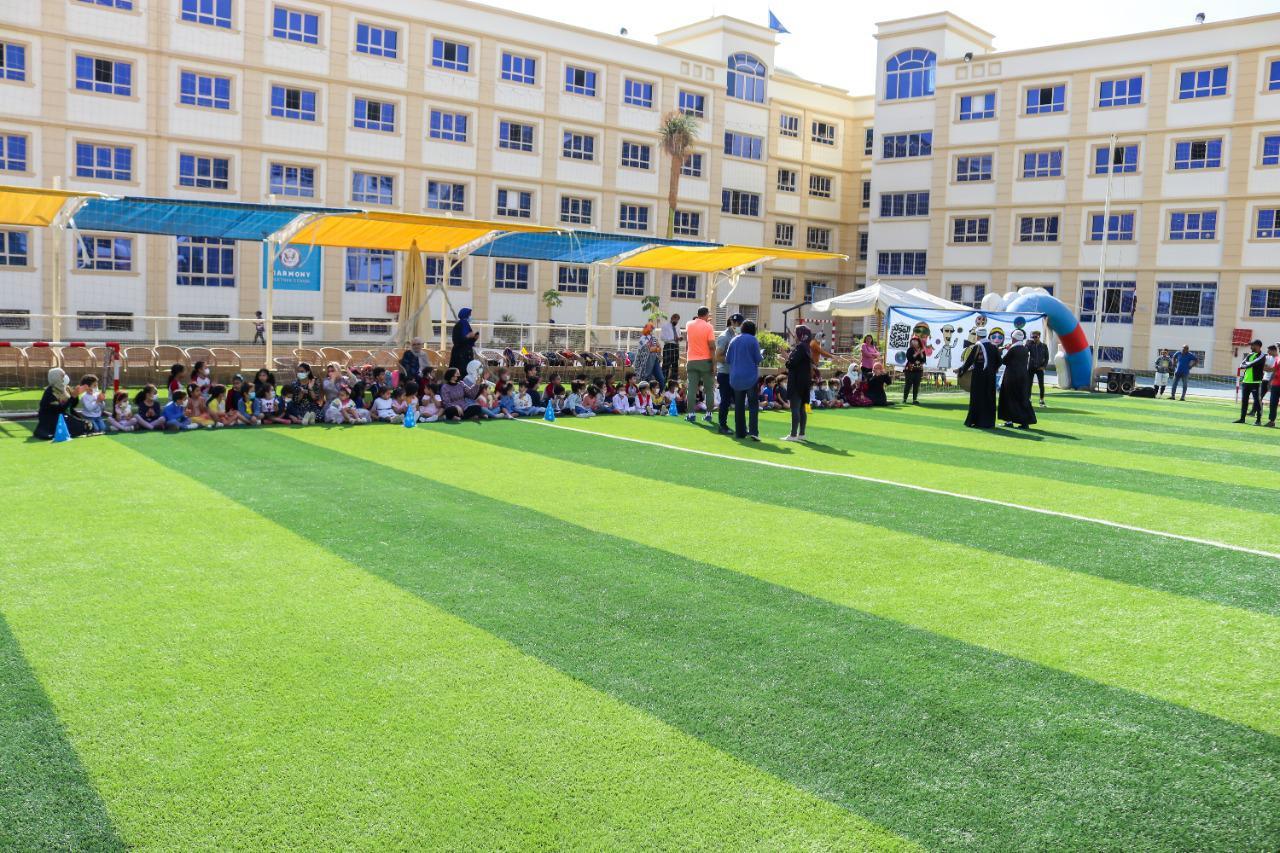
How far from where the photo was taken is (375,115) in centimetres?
4522

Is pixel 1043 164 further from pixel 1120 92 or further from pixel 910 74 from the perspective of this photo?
pixel 910 74

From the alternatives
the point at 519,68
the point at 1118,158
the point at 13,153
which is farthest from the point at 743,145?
the point at 13,153

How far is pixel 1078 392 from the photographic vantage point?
3167 cm

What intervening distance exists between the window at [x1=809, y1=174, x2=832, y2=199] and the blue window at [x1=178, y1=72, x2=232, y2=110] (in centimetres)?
3370

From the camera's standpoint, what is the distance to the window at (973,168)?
53.1 metres

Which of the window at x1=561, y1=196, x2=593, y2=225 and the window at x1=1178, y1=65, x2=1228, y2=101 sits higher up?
the window at x1=1178, y1=65, x2=1228, y2=101

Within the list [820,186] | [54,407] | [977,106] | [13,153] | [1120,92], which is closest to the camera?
[54,407]

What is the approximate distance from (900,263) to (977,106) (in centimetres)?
900

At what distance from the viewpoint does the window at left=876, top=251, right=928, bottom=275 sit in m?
56.8

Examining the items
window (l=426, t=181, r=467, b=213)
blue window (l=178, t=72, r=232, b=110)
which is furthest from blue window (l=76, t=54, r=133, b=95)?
window (l=426, t=181, r=467, b=213)

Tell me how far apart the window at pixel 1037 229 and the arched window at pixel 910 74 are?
29.7ft

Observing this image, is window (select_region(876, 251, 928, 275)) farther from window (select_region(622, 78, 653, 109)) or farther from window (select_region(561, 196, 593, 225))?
window (select_region(561, 196, 593, 225))

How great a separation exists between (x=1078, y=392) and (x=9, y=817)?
31.8 m

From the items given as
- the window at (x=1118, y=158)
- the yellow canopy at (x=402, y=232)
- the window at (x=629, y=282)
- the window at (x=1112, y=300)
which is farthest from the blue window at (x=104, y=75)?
the window at (x=1112, y=300)
